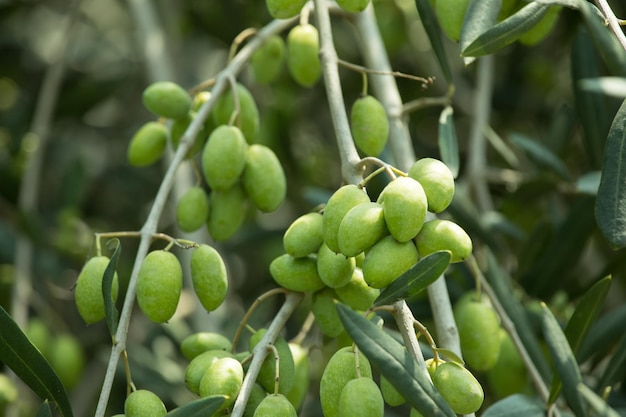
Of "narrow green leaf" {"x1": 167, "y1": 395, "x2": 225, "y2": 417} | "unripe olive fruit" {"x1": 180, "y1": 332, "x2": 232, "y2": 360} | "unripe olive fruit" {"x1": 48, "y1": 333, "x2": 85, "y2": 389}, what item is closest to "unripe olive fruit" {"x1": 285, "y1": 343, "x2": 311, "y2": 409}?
"unripe olive fruit" {"x1": 180, "y1": 332, "x2": 232, "y2": 360}

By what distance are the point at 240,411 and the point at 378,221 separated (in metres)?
0.29

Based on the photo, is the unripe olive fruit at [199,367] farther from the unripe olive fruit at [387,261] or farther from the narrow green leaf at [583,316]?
the narrow green leaf at [583,316]

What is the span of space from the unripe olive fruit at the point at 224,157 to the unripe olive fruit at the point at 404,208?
409mm

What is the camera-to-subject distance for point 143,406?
1119mm

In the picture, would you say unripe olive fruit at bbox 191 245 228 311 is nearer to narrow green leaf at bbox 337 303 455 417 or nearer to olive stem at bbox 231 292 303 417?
olive stem at bbox 231 292 303 417

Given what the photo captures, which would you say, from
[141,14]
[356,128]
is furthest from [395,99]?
[141,14]

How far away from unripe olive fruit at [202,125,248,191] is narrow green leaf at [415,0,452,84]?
0.35m

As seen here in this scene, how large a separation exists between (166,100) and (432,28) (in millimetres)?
467

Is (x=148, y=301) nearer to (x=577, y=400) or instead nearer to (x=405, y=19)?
(x=577, y=400)

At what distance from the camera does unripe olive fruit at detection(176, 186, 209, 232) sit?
1.41m

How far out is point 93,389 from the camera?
2549 millimetres

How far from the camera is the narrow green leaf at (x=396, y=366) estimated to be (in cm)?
99

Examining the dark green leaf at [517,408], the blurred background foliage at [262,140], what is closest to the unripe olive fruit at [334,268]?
the dark green leaf at [517,408]

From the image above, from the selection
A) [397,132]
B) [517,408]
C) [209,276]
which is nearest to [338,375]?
[209,276]
